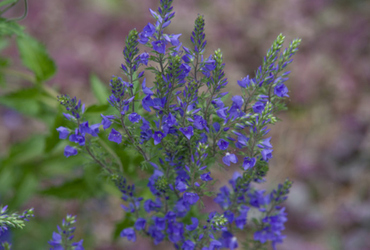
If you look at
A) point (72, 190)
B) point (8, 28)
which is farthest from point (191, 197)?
point (72, 190)

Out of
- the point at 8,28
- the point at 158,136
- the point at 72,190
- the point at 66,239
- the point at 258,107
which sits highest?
the point at 8,28

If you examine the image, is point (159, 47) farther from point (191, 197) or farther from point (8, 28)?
point (8, 28)

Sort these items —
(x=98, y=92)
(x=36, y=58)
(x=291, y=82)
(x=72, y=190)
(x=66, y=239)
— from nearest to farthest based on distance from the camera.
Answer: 1. (x=66, y=239)
2. (x=98, y=92)
3. (x=36, y=58)
4. (x=72, y=190)
5. (x=291, y=82)

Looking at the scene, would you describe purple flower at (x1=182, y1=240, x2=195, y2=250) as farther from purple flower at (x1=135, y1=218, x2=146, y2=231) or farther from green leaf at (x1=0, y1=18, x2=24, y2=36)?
green leaf at (x1=0, y1=18, x2=24, y2=36)

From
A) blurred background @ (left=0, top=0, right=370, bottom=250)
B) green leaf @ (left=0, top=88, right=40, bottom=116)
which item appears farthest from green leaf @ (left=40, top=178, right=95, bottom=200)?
blurred background @ (left=0, top=0, right=370, bottom=250)

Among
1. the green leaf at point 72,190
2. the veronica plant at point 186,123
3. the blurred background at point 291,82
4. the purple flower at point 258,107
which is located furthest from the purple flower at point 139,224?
the blurred background at point 291,82

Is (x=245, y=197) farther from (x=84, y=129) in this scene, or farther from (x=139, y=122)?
(x=84, y=129)

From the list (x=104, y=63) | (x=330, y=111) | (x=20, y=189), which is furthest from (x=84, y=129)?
(x=330, y=111)
